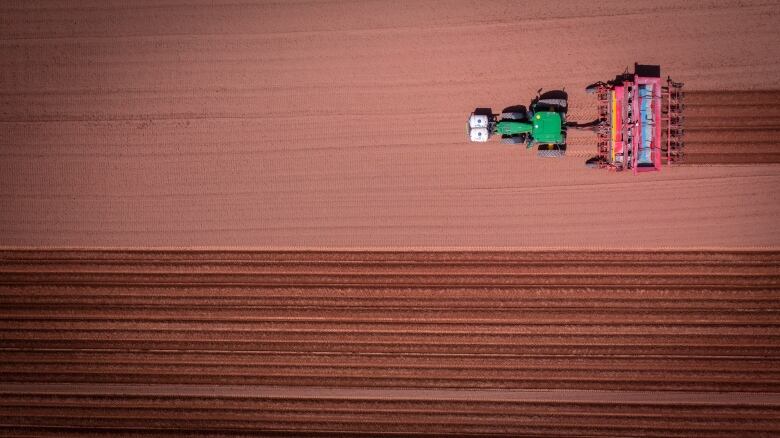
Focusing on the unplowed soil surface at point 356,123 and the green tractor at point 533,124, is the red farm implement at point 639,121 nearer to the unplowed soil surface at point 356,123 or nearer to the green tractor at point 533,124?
the unplowed soil surface at point 356,123

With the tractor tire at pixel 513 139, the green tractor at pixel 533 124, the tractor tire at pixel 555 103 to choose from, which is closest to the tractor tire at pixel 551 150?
the green tractor at pixel 533 124

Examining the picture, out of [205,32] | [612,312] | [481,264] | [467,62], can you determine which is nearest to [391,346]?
[481,264]

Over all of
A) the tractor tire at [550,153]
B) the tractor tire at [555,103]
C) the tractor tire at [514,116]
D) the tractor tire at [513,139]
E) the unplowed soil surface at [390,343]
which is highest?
the tractor tire at [555,103]

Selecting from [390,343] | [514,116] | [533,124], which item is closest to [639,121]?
[533,124]

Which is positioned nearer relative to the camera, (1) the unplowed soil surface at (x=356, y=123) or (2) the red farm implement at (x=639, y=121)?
(2) the red farm implement at (x=639, y=121)

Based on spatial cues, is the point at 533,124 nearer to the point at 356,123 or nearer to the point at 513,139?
the point at 513,139

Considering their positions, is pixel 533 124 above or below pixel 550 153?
above
